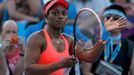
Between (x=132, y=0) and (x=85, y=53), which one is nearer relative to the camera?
(x=85, y=53)

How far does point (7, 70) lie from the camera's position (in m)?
6.88

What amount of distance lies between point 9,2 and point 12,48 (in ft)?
7.29

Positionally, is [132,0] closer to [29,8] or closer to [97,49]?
[29,8]

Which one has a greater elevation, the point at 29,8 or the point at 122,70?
the point at 29,8

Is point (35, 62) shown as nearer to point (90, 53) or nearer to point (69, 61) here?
point (69, 61)

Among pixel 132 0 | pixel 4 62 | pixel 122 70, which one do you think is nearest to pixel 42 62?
pixel 4 62

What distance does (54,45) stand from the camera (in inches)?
221

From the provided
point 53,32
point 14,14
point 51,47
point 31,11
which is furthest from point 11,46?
point 31,11

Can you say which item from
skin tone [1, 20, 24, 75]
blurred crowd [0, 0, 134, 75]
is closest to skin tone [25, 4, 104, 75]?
skin tone [1, 20, 24, 75]

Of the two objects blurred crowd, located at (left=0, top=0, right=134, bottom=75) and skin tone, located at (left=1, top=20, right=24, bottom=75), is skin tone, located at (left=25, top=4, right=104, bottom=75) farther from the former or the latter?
blurred crowd, located at (left=0, top=0, right=134, bottom=75)

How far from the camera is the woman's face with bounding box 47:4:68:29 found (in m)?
5.52

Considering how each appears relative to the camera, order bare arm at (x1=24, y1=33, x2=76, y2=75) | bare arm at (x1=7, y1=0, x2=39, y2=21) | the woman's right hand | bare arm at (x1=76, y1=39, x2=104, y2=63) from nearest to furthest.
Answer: the woman's right hand
bare arm at (x1=24, y1=33, x2=76, y2=75)
bare arm at (x1=76, y1=39, x2=104, y2=63)
bare arm at (x1=7, y1=0, x2=39, y2=21)

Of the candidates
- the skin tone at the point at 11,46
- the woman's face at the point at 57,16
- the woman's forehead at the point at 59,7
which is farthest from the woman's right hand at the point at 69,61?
the skin tone at the point at 11,46

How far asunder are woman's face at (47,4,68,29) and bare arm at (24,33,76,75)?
0.69 ft
